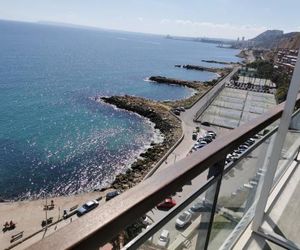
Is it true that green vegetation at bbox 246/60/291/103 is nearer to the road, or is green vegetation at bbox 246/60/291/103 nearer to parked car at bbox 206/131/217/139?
the road

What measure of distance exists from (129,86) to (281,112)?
42.5m

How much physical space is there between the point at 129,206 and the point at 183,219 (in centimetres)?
40

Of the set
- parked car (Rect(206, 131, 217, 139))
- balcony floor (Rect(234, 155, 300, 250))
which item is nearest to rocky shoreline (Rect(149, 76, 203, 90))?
parked car (Rect(206, 131, 217, 139))

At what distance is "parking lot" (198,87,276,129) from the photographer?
27328 millimetres

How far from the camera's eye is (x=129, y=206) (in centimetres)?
60

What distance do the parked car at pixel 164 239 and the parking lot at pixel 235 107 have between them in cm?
2306

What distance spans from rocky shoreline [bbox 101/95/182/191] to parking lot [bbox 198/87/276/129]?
3304 millimetres

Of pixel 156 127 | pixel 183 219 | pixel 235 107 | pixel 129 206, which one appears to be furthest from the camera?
pixel 235 107

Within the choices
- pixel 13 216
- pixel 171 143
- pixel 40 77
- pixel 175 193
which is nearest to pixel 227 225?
pixel 175 193

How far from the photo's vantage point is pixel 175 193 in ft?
2.52

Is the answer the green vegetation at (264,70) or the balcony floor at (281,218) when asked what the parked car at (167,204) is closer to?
the balcony floor at (281,218)

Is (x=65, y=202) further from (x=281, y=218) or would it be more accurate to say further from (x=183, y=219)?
(x=183, y=219)

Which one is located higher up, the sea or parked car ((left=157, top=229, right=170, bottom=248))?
parked car ((left=157, top=229, right=170, bottom=248))

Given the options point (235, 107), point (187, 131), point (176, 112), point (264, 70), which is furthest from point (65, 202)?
point (264, 70)
